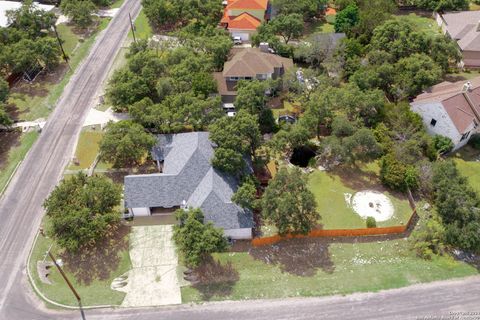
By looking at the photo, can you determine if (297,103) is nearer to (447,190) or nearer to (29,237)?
(447,190)

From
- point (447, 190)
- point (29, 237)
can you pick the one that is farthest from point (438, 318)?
point (29, 237)

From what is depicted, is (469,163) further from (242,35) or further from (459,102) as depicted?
(242,35)

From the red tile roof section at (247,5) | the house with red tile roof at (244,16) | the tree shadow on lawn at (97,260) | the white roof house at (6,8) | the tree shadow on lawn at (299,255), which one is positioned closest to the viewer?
the tree shadow on lawn at (97,260)

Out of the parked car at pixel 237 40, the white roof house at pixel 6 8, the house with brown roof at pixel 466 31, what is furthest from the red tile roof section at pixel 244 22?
the white roof house at pixel 6 8

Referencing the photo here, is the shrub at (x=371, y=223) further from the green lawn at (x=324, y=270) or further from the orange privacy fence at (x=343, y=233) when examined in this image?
the green lawn at (x=324, y=270)

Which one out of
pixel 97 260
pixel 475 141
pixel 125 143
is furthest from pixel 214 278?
pixel 475 141
